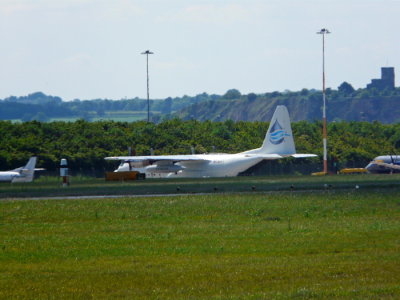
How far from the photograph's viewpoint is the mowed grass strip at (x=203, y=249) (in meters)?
18.6

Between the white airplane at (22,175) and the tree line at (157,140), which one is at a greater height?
the tree line at (157,140)

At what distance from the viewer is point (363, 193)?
43.9 m

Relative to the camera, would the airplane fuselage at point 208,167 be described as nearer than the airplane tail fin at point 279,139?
Yes

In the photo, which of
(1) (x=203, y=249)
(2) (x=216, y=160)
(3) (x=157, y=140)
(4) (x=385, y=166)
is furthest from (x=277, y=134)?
(1) (x=203, y=249)

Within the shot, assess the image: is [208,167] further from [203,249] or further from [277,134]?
[203,249]

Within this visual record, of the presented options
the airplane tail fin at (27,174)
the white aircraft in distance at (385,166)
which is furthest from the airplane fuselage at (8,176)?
the white aircraft in distance at (385,166)

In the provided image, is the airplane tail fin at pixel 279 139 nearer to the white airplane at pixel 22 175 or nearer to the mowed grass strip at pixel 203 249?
the white airplane at pixel 22 175

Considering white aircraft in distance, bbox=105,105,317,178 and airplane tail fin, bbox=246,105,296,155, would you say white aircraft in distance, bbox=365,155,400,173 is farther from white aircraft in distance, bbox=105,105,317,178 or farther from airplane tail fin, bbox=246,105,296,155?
airplane tail fin, bbox=246,105,296,155

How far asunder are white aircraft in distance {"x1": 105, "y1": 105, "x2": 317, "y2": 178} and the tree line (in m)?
10.9

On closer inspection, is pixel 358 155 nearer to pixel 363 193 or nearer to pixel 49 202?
pixel 363 193

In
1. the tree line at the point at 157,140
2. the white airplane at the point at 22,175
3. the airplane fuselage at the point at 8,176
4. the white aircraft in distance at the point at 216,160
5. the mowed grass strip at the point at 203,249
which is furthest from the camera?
the tree line at the point at 157,140

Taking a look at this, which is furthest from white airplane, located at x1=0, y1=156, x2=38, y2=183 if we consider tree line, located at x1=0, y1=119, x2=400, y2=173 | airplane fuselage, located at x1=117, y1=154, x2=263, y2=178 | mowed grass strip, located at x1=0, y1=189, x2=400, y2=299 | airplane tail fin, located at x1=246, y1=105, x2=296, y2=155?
mowed grass strip, located at x1=0, y1=189, x2=400, y2=299

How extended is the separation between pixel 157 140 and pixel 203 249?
260ft

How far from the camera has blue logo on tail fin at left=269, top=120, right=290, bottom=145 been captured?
265ft
